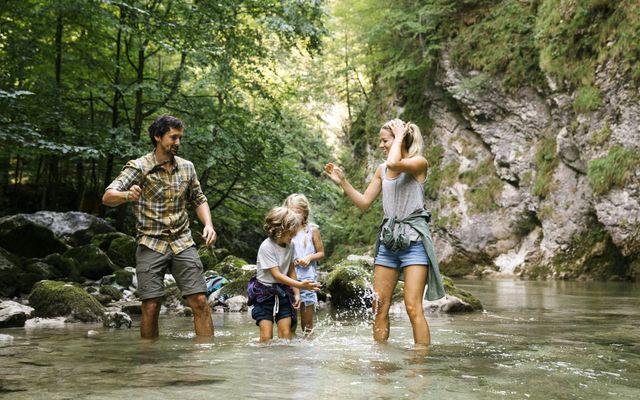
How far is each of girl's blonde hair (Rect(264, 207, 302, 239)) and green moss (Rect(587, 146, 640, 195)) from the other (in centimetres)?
1419

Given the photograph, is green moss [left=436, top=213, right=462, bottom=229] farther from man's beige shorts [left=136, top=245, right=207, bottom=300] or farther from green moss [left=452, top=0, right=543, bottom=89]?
man's beige shorts [left=136, top=245, right=207, bottom=300]

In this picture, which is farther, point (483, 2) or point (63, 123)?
point (483, 2)

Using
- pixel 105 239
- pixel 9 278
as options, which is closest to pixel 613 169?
pixel 105 239

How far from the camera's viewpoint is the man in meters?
5.86

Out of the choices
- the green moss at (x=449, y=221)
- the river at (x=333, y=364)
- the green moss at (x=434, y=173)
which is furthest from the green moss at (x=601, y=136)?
the river at (x=333, y=364)

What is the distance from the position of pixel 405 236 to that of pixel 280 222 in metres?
1.23

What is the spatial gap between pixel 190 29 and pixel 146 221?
984cm

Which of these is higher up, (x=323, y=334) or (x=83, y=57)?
(x=83, y=57)

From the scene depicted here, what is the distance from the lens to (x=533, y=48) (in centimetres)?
2427

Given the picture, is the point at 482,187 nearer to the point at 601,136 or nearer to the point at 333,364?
the point at 601,136

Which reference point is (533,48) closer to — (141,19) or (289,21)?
(289,21)

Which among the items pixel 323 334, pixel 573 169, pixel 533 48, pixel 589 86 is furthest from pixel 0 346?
pixel 533 48

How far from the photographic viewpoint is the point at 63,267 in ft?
38.1

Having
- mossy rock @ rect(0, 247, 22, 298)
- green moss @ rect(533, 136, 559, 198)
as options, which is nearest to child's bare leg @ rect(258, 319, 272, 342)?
mossy rock @ rect(0, 247, 22, 298)
